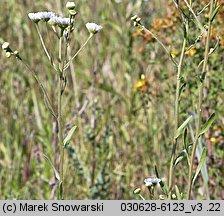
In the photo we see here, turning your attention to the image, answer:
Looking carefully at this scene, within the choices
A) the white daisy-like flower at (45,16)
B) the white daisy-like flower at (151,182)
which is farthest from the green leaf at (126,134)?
the white daisy-like flower at (45,16)

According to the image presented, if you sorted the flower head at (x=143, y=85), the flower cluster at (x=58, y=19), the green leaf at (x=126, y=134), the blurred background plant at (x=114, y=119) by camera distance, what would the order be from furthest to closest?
the green leaf at (x=126, y=134)
the flower head at (x=143, y=85)
the blurred background plant at (x=114, y=119)
the flower cluster at (x=58, y=19)

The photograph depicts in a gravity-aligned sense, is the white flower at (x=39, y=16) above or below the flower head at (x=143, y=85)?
below

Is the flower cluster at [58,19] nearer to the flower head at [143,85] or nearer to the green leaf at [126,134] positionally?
the flower head at [143,85]

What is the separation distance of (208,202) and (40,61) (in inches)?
91.0

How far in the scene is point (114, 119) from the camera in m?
3.19

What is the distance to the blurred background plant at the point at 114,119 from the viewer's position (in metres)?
2.54

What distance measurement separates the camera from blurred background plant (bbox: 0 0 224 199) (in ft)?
8.32

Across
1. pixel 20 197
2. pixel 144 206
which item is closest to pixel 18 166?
pixel 20 197

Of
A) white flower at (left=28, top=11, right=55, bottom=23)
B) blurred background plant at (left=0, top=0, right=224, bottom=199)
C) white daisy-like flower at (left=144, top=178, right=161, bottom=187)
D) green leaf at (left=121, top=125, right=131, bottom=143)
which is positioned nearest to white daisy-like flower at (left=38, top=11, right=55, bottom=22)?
white flower at (left=28, top=11, right=55, bottom=23)

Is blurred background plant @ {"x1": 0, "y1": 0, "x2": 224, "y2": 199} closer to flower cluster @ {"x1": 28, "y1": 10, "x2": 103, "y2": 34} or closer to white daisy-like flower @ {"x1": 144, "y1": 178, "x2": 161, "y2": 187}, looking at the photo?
white daisy-like flower @ {"x1": 144, "y1": 178, "x2": 161, "y2": 187}

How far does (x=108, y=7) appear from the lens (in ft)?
13.4

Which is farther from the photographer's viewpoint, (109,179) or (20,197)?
(109,179)

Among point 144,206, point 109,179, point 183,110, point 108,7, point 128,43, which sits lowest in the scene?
point 144,206

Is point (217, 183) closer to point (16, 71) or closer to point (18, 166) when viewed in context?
point (18, 166)
